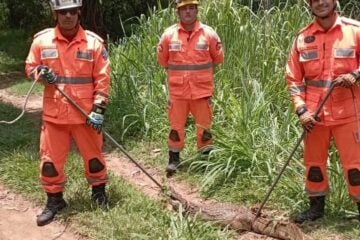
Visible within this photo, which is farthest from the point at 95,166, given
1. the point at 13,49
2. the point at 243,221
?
the point at 13,49

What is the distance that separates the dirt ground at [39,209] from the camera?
4.50 metres

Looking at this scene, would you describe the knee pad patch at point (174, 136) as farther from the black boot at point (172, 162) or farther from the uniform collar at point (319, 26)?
the uniform collar at point (319, 26)

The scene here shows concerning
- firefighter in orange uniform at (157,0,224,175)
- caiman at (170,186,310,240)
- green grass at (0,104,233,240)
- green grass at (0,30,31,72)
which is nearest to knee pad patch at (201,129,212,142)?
firefighter in orange uniform at (157,0,224,175)

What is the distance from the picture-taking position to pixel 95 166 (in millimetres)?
4766

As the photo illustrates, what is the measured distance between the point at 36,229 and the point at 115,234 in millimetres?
739

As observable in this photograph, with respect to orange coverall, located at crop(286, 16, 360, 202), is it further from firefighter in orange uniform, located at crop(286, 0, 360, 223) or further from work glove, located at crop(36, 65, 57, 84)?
work glove, located at crop(36, 65, 57, 84)

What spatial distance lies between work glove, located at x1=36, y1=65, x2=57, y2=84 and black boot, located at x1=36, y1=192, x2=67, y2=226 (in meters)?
0.99

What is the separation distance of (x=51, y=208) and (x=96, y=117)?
0.90 metres

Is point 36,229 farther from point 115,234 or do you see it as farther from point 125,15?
point 125,15

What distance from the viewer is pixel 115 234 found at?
431 cm

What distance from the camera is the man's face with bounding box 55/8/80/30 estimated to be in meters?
4.39

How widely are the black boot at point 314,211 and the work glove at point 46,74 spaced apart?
2.18 metres

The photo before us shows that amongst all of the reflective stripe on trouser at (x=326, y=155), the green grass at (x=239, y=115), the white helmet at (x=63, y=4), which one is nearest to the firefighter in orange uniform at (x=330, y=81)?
the reflective stripe on trouser at (x=326, y=155)

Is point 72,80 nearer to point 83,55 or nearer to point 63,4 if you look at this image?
point 83,55
